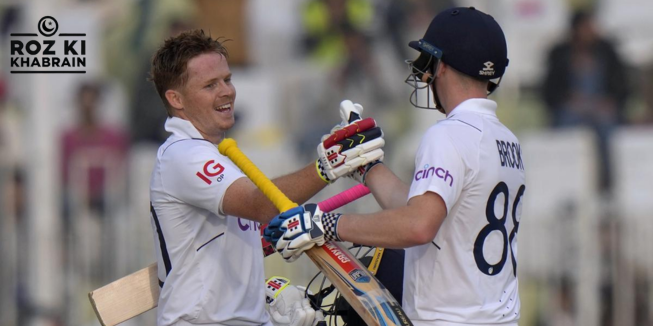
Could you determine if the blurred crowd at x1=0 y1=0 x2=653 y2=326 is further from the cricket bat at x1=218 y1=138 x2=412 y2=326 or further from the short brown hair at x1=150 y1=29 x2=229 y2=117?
the cricket bat at x1=218 y1=138 x2=412 y2=326

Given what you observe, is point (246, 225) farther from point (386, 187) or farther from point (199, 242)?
point (386, 187)

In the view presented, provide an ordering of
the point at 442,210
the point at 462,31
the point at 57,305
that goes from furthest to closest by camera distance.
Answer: the point at 57,305 < the point at 462,31 < the point at 442,210

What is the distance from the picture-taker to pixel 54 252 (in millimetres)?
9852

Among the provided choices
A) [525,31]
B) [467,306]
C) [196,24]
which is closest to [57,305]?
[196,24]

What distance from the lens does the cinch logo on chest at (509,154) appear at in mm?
3712

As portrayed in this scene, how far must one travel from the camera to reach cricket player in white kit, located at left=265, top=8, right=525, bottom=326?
3.54 meters

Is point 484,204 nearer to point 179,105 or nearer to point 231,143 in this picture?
point 231,143

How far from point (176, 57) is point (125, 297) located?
1.10 metres

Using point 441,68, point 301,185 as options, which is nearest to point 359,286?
point 301,185

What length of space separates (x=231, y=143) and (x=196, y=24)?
255 inches

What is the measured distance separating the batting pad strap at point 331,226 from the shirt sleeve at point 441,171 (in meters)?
0.33

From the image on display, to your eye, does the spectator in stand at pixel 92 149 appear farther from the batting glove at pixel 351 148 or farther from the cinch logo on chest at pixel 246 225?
the batting glove at pixel 351 148

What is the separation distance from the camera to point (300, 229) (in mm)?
3695

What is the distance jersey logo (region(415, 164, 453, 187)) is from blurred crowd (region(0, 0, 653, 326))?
610 centimetres
